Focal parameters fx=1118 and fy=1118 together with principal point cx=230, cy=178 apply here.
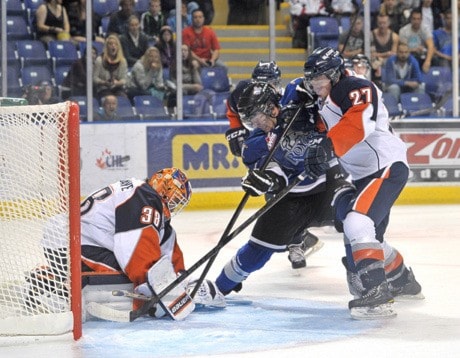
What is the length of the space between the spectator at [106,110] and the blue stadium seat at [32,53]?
0.51m

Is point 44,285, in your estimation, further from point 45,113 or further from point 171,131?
point 171,131

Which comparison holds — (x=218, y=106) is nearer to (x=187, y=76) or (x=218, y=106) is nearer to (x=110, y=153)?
(x=187, y=76)

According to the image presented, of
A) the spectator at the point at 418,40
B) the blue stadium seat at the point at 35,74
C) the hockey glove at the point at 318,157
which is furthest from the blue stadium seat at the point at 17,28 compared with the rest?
the hockey glove at the point at 318,157

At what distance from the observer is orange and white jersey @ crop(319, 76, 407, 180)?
13.6ft

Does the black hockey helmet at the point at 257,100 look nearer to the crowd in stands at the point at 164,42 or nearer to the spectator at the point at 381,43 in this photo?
the crowd in stands at the point at 164,42

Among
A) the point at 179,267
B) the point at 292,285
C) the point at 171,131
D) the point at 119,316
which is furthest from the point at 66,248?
the point at 171,131

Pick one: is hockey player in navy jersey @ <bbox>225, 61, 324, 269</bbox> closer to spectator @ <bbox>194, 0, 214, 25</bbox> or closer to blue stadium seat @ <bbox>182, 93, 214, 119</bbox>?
blue stadium seat @ <bbox>182, 93, 214, 119</bbox>

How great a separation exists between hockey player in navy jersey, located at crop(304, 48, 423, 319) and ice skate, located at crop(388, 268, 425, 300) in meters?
0.22

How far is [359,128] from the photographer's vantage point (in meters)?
4.14

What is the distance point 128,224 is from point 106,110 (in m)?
4.36

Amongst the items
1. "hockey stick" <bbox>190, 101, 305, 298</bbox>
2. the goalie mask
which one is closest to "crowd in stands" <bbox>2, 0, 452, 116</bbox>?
"hockey stick" <bbox>190, 101, 305, 298</bbox>

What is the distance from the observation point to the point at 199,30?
28.4 ft

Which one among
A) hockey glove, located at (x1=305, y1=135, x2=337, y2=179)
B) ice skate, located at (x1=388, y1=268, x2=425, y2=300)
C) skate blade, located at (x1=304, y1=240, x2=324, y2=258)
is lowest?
skate blade, located at (x1=304, y1=240, x2=324, y2=258)

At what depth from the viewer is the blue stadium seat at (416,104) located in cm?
877
